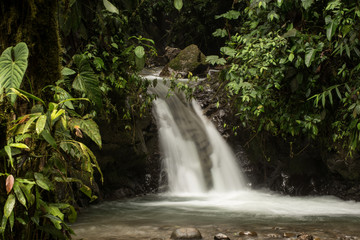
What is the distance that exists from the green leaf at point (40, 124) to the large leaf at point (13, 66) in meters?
0.18

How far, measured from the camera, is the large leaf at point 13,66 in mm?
1662

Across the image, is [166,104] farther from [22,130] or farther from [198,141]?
[22,130]

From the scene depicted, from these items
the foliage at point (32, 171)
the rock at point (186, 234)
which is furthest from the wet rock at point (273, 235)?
the foliage at point (32, 171)

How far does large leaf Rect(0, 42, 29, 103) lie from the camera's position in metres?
1.66

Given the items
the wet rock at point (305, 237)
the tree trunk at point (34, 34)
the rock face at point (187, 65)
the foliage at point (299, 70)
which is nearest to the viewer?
the tree trunk at point (34, 34)

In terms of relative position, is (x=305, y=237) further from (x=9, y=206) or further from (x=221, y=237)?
(x=9, y=206)

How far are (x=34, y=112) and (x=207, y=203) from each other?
4752mm

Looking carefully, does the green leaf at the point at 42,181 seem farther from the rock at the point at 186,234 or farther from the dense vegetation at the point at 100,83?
the rock at the point at 186,234

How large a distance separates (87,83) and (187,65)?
9.61 m

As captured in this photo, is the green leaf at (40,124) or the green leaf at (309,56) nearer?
the green leaf at (40,124)

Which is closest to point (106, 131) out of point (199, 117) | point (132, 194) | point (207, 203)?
point (132, 194)

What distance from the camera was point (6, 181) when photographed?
1.61 m

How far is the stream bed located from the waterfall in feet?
1.54

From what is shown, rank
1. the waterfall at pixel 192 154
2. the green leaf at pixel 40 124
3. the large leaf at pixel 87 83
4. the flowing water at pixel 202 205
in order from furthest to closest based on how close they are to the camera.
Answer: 1. the waterfall at pixel 192 154
2. the flowing water at pixel 202 205
3. the large leaf at pixel 87 83
4. the green leaf at pixel 40 124
